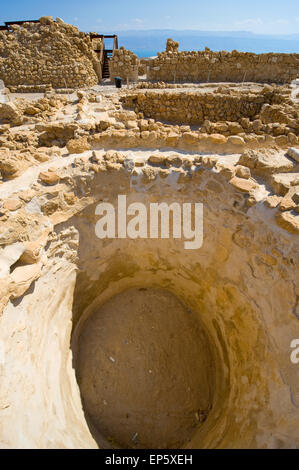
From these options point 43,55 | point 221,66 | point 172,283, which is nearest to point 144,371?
point 172,283

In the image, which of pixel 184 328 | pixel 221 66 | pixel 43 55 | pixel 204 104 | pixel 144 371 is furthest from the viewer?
pixel 221 66

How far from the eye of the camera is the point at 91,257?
4.30 meters

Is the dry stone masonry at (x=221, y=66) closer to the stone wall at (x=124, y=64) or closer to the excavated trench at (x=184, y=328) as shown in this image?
the stone wall at (x=124, y=64)

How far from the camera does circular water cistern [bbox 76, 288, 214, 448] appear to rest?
4004mm

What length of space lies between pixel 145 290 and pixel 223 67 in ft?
34.5

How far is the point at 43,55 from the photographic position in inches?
398

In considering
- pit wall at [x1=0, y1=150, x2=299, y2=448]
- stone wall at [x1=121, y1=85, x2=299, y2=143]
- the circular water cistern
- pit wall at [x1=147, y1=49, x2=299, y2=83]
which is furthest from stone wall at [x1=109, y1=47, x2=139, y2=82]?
the circular water cistern

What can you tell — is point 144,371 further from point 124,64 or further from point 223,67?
point 223,67

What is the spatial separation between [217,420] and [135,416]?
4.53 feet

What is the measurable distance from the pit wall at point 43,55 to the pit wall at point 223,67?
10.6 ft

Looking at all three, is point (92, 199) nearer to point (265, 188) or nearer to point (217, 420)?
point (265, 188)

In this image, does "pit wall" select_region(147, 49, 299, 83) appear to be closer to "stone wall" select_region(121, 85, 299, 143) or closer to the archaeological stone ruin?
"stone wall" select_region(121, 85, 299, 143)

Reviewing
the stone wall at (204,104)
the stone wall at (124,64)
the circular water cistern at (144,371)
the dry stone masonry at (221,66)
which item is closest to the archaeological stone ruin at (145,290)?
the circular water cistern at (144,371)

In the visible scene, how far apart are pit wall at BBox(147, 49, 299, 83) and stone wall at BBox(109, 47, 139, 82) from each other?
696mm
